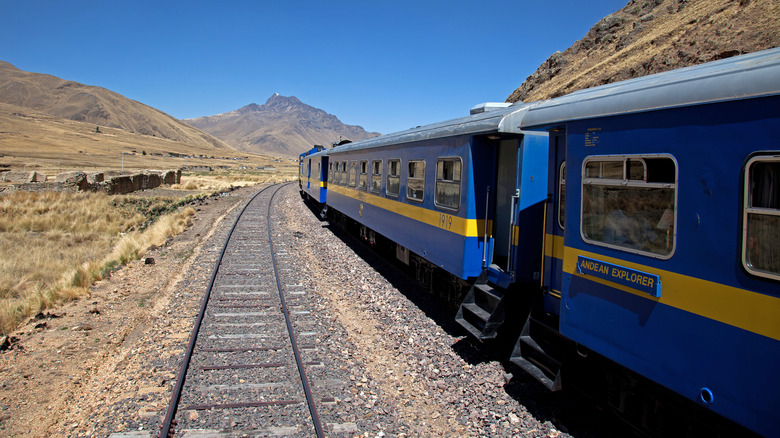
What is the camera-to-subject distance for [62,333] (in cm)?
730

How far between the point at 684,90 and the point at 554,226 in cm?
218

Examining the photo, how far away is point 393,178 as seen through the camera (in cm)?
1023

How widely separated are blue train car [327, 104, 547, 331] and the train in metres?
0.03

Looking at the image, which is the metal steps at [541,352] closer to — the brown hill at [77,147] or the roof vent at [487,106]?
the roof vent at [487,106]

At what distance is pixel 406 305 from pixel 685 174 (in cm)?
576

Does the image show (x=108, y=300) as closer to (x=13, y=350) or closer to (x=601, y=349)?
(x=13, y=350)

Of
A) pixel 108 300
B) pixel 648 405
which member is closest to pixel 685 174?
pixel 648 405

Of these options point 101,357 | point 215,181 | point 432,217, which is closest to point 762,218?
point 432,217

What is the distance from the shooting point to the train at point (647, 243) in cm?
300

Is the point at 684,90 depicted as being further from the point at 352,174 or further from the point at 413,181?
the point at 352,174

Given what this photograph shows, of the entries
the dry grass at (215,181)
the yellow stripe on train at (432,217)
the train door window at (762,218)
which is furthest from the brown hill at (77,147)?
the train door window at (762,218)

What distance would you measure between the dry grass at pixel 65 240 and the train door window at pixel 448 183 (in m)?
7.18

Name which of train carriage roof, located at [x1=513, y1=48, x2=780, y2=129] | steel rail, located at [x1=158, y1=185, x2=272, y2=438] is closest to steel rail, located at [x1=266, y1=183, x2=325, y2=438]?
steel rail, located at [x1=158, y1=185, x2=272, y2=438]

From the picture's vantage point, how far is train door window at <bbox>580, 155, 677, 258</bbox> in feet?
12.0
